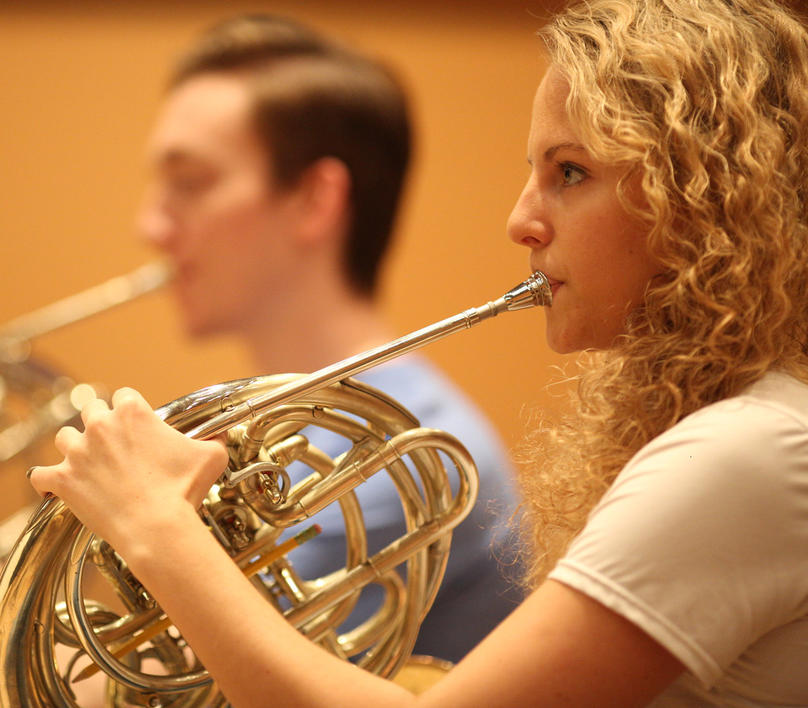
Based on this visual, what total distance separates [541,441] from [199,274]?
3.41ft

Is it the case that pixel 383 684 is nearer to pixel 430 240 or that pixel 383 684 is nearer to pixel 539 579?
pixel 539 579

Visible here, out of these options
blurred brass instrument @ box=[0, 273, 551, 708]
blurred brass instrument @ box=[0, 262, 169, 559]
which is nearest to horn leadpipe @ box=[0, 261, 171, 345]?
blurred brass instrument @ box=[0, 262, 169, 559]

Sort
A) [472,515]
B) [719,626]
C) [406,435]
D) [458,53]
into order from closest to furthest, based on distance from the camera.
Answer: [719,626]
[406,435]
[472,515]
[458,53]

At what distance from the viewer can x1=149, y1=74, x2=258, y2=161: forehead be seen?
1729 mm

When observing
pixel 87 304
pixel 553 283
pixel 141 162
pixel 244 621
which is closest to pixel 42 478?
pixel 244 621

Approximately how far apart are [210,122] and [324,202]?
268mm

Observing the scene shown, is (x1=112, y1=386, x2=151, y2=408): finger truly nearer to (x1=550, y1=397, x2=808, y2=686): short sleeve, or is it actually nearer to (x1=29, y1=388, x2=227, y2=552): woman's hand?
(x1=29, y1=388, x2=227, y2=552): woman's hand

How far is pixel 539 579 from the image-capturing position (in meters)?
0.86

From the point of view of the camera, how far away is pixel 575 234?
29.2 inches

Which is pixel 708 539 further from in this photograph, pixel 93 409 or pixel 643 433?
pixel 93 409

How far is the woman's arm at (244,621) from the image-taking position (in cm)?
59

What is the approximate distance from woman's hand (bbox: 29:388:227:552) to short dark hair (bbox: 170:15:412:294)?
1000mm

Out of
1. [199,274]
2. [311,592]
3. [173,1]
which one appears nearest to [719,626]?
[311,592]

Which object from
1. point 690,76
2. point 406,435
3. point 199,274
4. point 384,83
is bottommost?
point 406,435
